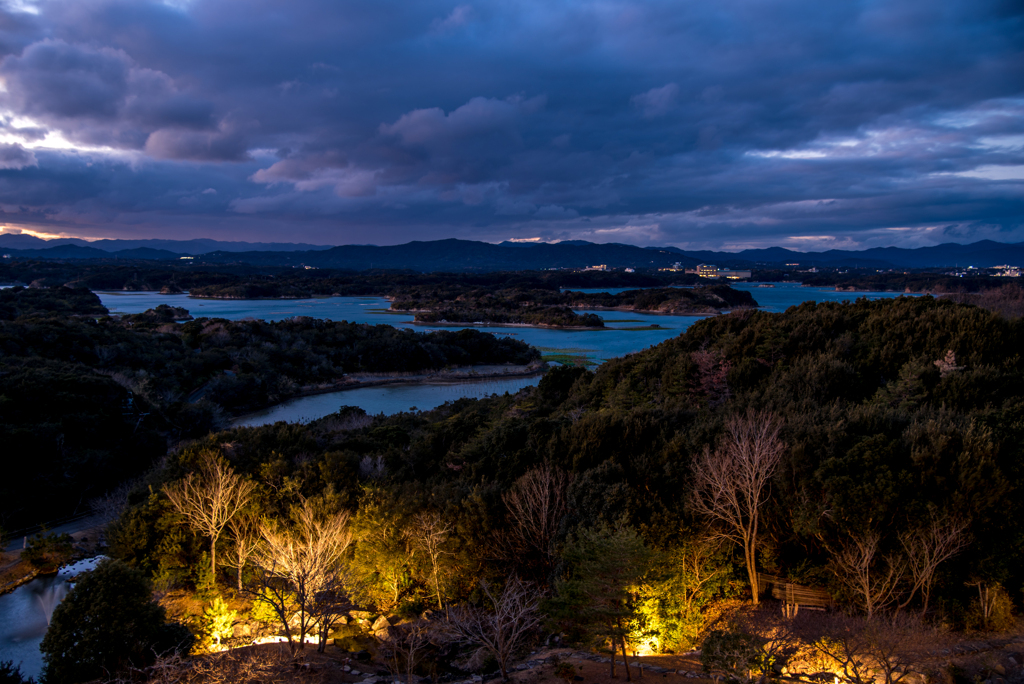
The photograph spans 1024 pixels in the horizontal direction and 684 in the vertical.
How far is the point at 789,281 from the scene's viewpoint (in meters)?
157

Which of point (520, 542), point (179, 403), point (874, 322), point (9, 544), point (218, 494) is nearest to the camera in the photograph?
point (520, 542)

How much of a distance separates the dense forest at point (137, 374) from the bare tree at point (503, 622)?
15.6 meters

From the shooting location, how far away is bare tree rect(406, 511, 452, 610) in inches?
439

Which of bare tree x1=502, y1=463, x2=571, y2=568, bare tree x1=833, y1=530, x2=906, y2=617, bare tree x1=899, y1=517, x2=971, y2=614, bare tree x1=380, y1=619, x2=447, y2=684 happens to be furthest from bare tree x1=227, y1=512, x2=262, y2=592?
bare tree x1=899, y1=517, x2=971, y2=614

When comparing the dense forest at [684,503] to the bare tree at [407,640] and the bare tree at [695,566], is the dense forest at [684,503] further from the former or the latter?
the bare tree at [407,640]

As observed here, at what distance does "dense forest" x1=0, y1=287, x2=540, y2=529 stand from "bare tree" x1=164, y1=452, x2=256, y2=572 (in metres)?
7.44

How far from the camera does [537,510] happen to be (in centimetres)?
1145

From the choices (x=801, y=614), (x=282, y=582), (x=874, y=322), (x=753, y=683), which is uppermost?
(x=874, y=322)

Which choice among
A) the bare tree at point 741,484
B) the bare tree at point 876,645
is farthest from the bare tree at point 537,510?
the bare tree at point 876,645

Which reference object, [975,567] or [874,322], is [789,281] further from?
[975,567]

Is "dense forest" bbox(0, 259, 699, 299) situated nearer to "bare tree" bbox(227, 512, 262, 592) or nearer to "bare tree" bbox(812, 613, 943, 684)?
"bare tree" bbox(227, 512, 262, 592)

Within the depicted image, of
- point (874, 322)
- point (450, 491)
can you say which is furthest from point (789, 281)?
point (450, 491)

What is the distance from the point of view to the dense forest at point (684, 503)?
8.86 metres

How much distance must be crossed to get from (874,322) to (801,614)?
14.3 m
